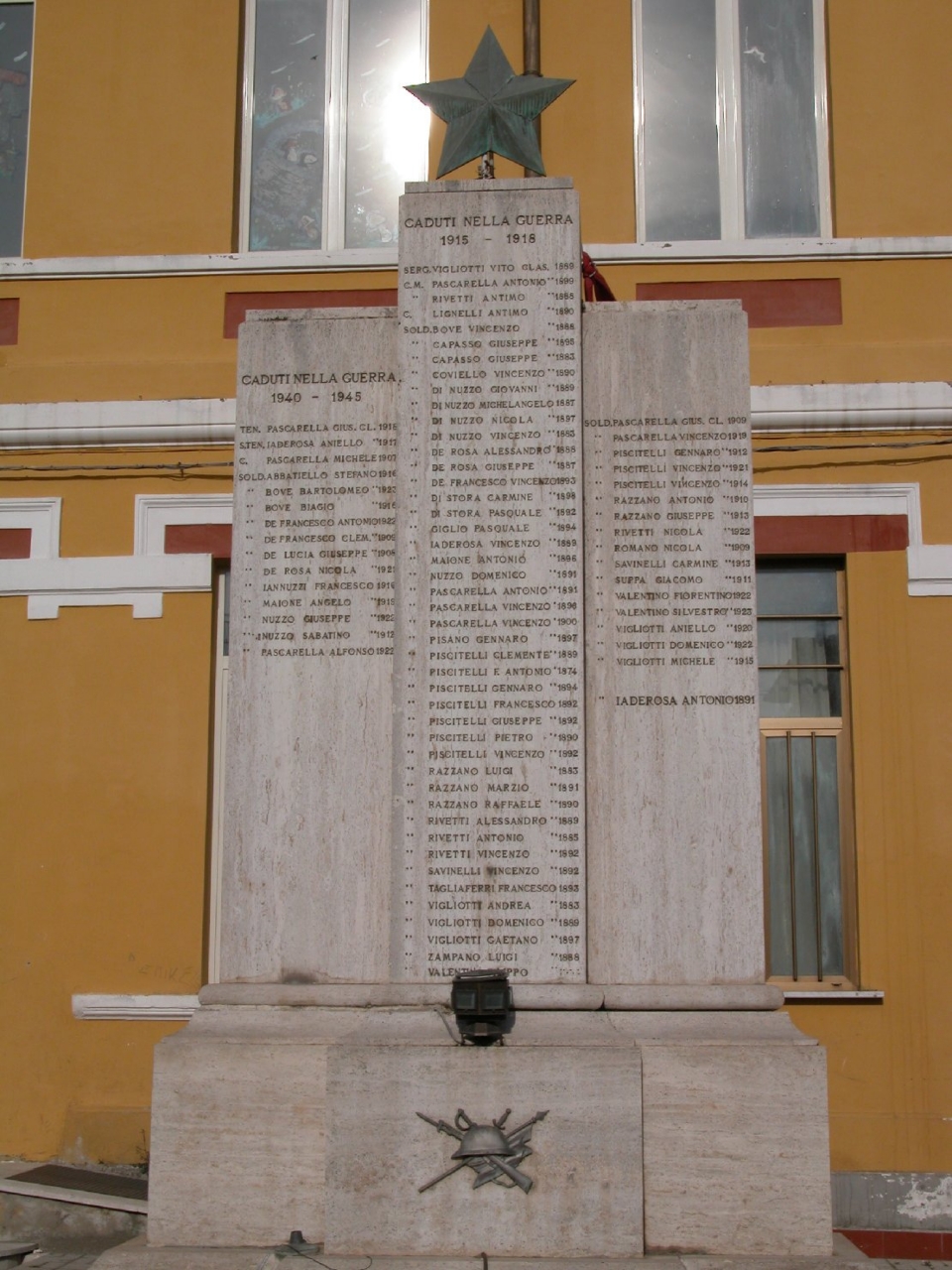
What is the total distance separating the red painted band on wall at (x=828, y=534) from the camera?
873 cm

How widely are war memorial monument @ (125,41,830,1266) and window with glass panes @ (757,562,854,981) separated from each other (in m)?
3.75

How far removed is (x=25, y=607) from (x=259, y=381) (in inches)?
159

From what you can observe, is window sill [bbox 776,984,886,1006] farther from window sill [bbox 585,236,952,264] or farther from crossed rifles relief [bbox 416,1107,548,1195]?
window sill [bbox 585,236,952,264]

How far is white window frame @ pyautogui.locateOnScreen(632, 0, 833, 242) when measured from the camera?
9.31 metres

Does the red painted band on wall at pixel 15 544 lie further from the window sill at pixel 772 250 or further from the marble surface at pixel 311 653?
the marble surface at pixel 311 653

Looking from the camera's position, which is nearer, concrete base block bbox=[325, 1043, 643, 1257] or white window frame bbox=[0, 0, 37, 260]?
concrete base block bbox=[325, 1043, 643, 1257]

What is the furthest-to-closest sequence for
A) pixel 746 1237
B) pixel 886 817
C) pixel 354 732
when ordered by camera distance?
pixel 886 817, pixel 354 732, pixel 746 1237

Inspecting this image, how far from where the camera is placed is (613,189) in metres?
9.24

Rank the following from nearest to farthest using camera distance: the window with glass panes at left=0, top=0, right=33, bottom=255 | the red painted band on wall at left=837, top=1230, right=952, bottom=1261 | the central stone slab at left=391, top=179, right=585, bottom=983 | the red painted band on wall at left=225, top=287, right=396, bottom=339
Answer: the central stone slab at left=391, top=179, right=585, bottom=983 → the red painted band on wall at left=837, top=1230, right=952, bottom=1261 → the red painted band on wall at left=225, top=287, right=396, bottom=339 → the window with glass panes at left=0, top=0, right=33, bottom=255

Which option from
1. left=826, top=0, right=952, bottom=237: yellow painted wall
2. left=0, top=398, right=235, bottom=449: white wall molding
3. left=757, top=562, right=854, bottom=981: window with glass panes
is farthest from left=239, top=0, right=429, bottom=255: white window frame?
left=757, top=562, right=854, bottom=981: window with glass panes

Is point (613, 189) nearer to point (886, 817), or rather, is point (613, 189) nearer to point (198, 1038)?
point (886, 817)

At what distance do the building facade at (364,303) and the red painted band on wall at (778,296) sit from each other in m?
0.02

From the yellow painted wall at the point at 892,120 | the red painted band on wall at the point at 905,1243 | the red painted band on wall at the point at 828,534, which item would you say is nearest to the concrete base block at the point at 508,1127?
the red painted band on wall at the point at 905,1243

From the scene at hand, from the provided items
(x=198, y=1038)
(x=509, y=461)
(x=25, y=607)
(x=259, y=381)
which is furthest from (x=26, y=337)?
(x=198, y=1038)
